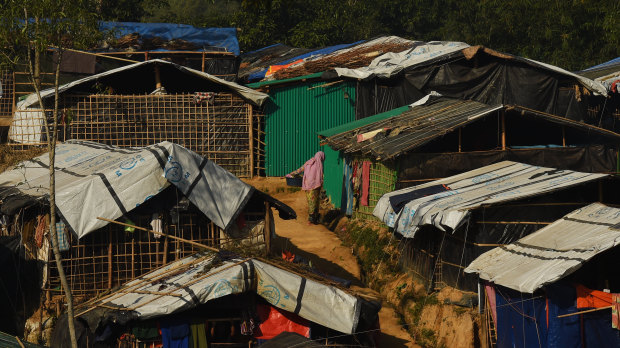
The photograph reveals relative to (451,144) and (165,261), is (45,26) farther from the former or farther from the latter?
(451,144)

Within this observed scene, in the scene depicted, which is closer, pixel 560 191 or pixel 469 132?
pixel 560 191

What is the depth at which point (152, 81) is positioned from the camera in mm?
23250

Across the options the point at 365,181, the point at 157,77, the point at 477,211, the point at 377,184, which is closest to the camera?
the point at 477,211

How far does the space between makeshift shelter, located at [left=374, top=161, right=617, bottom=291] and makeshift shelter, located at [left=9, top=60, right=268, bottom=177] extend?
8.38 metres

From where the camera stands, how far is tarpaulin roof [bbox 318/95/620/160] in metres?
16.8

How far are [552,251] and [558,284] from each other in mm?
669

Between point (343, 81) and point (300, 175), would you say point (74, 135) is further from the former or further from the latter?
point (343, 81)

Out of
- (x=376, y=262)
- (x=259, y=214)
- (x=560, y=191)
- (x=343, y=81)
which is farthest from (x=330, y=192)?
(x=560, y=191)

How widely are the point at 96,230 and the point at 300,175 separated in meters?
10.3

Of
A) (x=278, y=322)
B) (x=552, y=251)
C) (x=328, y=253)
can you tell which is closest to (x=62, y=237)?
(x=278, y=322)

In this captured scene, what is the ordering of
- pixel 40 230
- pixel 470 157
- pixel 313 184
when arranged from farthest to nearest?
pixel 313 184
pixel 470 157
pixel 40 230

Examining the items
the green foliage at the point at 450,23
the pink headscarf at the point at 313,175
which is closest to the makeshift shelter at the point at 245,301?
the pink headscarf at the point at 313,175

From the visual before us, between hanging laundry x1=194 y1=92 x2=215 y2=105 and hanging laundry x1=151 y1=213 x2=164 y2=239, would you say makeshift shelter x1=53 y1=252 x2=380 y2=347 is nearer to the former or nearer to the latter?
hanging laundry x1=151 y1=213 x2=164 y2=239

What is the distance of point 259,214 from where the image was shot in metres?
14.4
